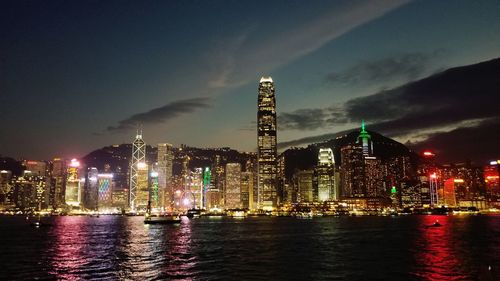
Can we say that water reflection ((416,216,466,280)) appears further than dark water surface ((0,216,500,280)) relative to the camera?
No

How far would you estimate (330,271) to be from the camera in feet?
160

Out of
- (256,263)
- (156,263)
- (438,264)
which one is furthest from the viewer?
(256,263)

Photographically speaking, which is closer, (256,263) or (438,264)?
(438,264)

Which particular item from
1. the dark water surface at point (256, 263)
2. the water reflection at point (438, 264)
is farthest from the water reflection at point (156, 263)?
the water reflection at point (438, 264)

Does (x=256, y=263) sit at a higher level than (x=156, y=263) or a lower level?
lower

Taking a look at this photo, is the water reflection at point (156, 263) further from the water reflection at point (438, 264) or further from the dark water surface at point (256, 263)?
the water reflection at point (438, 264)

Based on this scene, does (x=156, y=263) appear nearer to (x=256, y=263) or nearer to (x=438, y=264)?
(x=256, y=263)

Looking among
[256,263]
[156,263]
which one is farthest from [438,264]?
[156,263]

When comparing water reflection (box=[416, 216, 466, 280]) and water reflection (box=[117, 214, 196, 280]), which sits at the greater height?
water reflection (box=[117, 214, 196, 280])

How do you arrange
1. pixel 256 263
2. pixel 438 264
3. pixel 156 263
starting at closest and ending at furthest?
1. pixel 438 264
2. pixel 156 263
3. pixel 256 263

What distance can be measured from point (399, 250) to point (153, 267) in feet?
121

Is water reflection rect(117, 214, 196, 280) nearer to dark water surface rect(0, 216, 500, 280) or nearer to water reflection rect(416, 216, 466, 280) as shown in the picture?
dark water surface rect(0, 216, 500, 280)

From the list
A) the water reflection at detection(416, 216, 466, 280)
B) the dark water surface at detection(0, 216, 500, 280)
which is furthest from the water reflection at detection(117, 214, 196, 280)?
the water reflection at detection(416, 216, 466, 280)

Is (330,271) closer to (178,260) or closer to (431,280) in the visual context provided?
(431,280)
